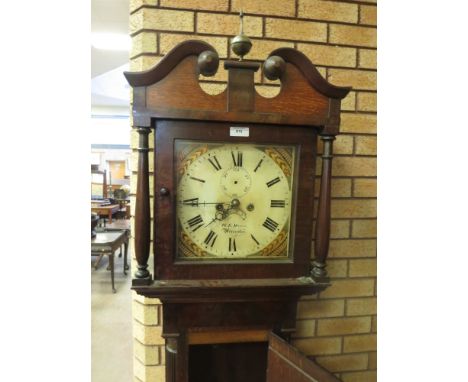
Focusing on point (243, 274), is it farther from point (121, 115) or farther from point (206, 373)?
point (121, 115)

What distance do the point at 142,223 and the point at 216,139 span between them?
30cm

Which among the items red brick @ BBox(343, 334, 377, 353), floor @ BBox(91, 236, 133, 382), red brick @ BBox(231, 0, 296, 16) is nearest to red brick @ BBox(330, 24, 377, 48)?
red brick @ BBox(231, 0, 296, 16)

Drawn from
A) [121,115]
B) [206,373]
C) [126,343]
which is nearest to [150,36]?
[206,373]

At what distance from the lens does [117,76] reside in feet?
19.4

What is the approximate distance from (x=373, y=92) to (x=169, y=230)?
0.95m

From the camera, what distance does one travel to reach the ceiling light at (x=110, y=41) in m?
2.71

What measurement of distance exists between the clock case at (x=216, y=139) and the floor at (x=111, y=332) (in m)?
1.49

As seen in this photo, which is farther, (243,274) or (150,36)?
(150,36)

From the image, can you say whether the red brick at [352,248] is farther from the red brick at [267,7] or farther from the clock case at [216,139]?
the red brick at [267,7]

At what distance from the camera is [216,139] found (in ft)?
2.57

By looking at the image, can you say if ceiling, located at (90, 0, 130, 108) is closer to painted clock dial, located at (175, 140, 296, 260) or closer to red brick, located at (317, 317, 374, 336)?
painted clock dial, located at (175, 140, 296, 260)

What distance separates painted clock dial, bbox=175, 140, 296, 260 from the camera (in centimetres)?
80

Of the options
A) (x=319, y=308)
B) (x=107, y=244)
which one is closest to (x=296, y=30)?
(x=319, y=308)

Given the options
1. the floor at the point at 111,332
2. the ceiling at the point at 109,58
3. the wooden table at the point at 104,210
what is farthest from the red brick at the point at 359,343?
the wooden table at the point at 104,210
